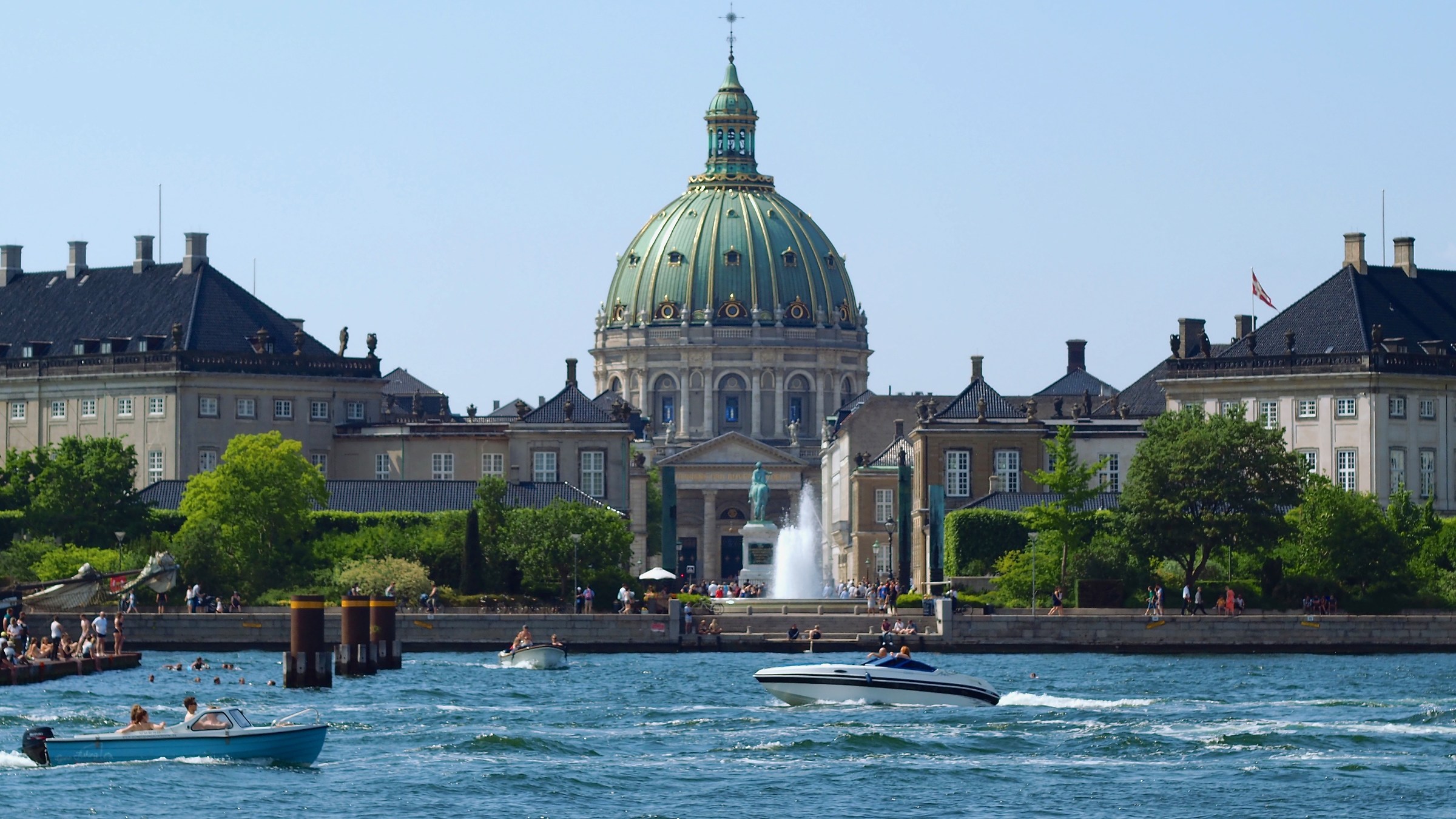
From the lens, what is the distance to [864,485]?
164 metres

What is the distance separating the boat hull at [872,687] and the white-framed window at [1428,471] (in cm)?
5220

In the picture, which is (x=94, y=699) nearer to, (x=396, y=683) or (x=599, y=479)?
(x=396, y=683)

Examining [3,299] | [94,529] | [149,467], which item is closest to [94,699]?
[94,529]

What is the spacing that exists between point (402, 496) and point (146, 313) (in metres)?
19.6

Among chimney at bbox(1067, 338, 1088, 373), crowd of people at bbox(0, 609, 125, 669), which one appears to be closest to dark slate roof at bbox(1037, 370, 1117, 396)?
chimney at bbox(1067, 338, 1088, 373)

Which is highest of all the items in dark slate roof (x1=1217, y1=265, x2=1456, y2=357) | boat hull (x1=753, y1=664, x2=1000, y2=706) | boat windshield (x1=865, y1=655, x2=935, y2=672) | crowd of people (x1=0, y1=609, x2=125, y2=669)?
dark slate roof (x1=1217, y1=265, x2=1456, y2=357)

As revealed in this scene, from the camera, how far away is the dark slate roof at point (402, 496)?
410 feet

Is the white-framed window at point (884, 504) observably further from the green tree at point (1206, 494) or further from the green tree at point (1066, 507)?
the green tree at point (1206, 494)

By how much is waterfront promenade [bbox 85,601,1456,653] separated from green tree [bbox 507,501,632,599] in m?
9.17

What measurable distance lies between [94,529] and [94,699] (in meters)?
40.4

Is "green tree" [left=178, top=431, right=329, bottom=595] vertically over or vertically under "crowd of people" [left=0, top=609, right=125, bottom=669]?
over

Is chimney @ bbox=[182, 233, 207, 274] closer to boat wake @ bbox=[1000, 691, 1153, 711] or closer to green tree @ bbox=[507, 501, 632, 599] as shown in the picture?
green tree @ bbox=[507, 501, 632, 599]

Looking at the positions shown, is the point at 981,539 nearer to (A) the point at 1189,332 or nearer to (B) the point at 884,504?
(A) the point at 1189,332

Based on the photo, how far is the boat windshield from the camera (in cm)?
7694
